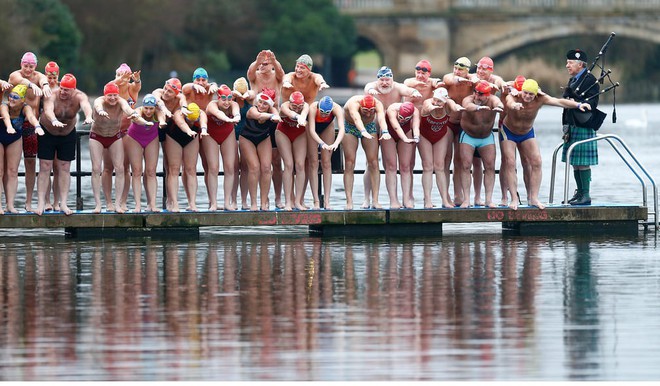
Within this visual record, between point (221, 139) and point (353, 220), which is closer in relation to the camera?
point (221, 139)

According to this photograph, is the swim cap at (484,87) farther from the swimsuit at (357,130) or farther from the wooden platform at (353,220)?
the wooden platform at (353,220)

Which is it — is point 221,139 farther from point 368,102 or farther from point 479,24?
point 479,24

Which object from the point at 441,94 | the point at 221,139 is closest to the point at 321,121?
the point at 221,139

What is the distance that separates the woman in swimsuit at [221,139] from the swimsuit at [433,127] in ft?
6.63

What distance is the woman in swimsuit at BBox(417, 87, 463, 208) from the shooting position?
19.9 meters

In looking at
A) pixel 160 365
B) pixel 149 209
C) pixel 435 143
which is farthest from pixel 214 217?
pixel 160 365

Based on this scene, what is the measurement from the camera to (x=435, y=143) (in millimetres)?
20344

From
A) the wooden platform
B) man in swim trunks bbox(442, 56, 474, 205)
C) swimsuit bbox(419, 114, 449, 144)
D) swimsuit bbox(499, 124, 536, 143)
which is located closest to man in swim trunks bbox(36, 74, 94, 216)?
the wooden platform

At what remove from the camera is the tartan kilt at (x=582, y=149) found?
2100 centimetres

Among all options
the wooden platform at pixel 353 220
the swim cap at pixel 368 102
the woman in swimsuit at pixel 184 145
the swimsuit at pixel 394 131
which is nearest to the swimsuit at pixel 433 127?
the swimsuit at pixel 394 131

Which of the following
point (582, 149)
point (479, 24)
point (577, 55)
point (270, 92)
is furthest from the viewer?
point (479, 24)

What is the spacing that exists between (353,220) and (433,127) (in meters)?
1.35

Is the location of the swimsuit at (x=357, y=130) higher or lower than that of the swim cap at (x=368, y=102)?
lower

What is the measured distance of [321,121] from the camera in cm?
2009
